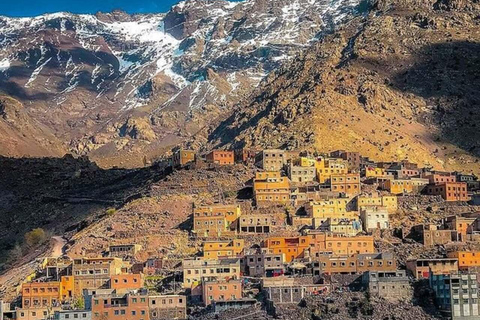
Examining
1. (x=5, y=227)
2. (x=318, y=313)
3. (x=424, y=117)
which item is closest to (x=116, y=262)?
(x=318, y=313)

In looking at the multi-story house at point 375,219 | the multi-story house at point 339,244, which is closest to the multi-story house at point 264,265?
the multi-story house at point 339,244

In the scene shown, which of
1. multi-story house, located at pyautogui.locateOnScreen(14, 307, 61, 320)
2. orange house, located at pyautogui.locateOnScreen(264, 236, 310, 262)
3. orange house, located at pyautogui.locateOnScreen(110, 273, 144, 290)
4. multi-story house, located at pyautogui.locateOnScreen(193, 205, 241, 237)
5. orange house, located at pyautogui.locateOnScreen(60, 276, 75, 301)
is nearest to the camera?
multi-story house, located at pyautogui.locateOnScreen(14, 307, 61, 320)

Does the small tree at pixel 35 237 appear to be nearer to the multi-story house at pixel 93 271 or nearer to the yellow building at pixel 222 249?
the multi-story house at pixel 93 271

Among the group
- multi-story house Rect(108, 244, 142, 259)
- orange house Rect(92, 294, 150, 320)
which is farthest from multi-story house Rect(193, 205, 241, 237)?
orange house Rect(92, 294, 150, 320)

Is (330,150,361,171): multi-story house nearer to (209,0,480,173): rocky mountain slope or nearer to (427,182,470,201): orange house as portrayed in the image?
(209,0,480,173): rocky mountain slope

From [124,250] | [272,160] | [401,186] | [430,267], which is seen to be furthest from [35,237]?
[430,267]

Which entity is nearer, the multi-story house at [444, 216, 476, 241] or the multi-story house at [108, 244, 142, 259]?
the multi-story house at [444, 216, 476, 241]

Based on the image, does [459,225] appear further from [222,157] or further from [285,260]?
[222,157]
